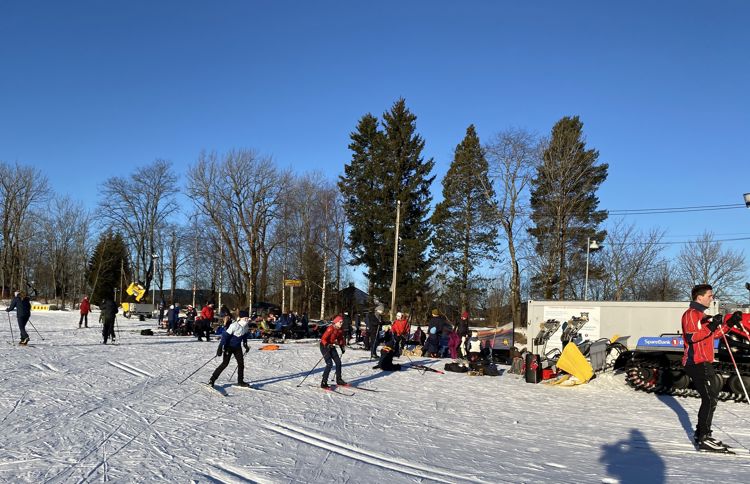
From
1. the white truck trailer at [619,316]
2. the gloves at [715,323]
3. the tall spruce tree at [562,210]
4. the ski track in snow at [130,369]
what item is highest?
the tall spruce tree at [562,210]

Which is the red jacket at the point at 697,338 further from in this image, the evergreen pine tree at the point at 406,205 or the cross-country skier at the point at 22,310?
the evergreen pine tree at the point at 406,205

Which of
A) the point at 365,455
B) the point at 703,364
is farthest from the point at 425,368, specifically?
the point at 703,364

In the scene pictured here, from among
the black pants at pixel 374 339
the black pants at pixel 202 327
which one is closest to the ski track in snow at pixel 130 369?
the black pants at pixel 374 339

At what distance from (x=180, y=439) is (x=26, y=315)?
44.0ft

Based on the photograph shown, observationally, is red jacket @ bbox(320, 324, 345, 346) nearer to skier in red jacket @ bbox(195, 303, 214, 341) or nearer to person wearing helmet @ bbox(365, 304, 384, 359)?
person wearing helmet @ bbox(365, 304, 384, 359)

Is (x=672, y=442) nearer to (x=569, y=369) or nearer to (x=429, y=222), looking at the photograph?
(x=569, y=369)

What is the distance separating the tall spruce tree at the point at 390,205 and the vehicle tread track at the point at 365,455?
3347cm

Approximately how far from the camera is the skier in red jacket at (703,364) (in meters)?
7.14

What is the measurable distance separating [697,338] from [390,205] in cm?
3652

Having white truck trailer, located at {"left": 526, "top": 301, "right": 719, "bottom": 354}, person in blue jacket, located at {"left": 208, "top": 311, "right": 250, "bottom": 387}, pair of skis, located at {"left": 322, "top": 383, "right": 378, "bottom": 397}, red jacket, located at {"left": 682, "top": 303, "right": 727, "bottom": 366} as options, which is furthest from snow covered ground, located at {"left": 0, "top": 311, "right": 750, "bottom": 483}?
white truck trailer, located at {"left": 526, "top": 301, "right": 719, "bottom": 354}

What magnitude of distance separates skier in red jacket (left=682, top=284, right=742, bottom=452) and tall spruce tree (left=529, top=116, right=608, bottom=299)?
2592 cm

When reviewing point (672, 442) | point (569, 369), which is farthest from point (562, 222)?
point (672, 442)

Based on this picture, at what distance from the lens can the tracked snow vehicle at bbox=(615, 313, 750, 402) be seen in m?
11.9

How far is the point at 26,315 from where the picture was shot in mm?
17938
